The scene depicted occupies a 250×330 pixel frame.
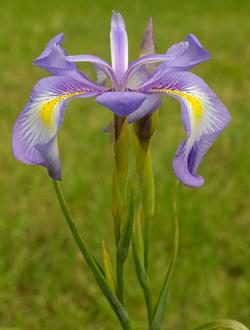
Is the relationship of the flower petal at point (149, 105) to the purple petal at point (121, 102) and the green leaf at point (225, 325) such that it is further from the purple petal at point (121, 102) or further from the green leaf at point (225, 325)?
the green leaf at point (225, 325)

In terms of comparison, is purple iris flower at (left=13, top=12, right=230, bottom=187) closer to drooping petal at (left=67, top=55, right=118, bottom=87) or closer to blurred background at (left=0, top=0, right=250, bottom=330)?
drooping petal at (left=67, top=55, right=118, bottom=87)

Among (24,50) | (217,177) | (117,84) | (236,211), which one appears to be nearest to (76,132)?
(217,177)

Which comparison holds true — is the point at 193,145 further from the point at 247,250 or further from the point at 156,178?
the point at 156,178

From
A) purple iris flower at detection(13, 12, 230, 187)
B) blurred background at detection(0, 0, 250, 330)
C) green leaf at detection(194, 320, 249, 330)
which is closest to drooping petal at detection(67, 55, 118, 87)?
purple iris flower at detection(13, 12, 230, 187)

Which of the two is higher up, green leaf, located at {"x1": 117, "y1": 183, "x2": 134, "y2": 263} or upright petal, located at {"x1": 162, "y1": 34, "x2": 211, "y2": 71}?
upright petal, located at {"x1": 162, "y1": 34, "x2": 211, "y2": 71}

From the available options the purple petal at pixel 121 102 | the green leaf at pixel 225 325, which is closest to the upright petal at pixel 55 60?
the purple petal at pixel 121 102

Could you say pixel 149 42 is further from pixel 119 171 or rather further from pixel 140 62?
pixel 119 171
